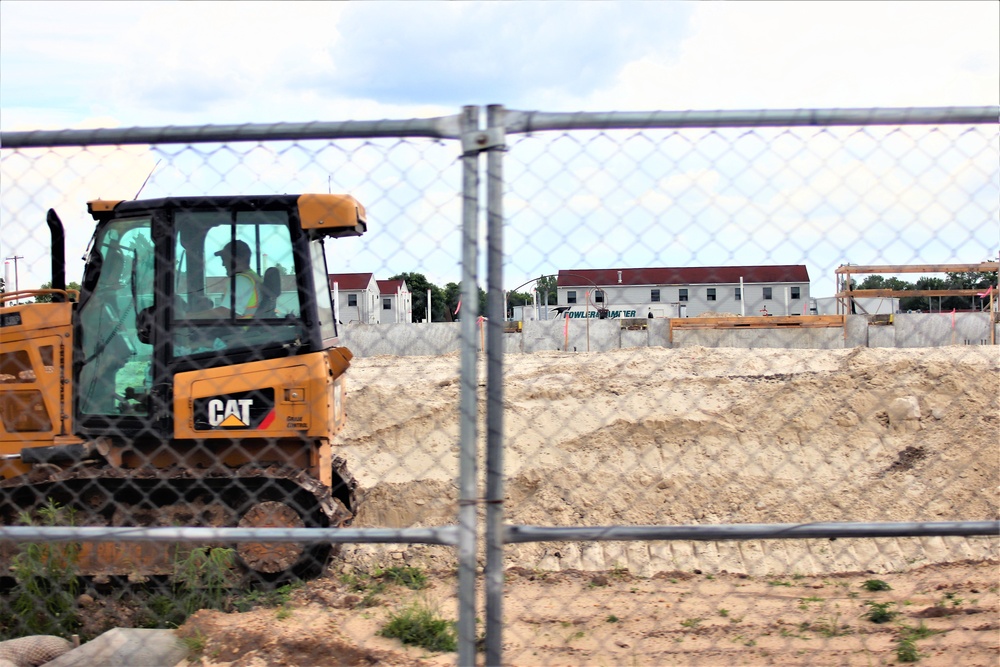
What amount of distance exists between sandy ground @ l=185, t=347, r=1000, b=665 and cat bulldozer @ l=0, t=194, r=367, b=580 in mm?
954

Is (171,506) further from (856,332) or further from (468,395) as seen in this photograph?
(856,332)

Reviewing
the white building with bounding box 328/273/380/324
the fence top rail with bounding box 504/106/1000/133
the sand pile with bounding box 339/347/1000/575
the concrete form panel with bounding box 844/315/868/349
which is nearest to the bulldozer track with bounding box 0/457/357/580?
the white building with bounding box 328/273/380/324

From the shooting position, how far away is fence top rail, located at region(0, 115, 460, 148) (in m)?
2.22

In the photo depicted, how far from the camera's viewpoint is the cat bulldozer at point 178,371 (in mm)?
5270

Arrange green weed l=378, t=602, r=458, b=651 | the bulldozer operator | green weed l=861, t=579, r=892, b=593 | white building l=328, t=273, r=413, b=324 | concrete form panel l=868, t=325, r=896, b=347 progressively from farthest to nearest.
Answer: concrete form panel l=868, t=325, r=896, b=347 → green weed l=861, t=579, r=892, b=593 → the bulldozer operator → green weed l=378, t=602, r=458, b=651 → white building l=328, t=273, r=413, b=324

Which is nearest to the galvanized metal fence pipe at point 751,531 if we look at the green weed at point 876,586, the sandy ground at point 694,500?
the sandy ground at point 694,500

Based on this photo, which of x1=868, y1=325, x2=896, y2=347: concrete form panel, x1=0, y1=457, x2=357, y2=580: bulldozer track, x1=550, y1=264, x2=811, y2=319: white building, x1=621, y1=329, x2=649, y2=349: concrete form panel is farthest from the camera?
x1=621, y1=329, x2=649, y2=349: concrete form panel

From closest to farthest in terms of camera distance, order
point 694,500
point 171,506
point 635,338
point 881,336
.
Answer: point 171,506 < point 694,500 < point 881,336 < point 635,338

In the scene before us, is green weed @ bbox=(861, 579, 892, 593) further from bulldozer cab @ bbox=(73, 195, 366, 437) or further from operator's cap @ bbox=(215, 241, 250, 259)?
operator's cap @ bbox=(215, 241, 250, 259)

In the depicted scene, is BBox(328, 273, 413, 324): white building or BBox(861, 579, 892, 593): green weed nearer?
BBox(328, 273, 413, 324): white building

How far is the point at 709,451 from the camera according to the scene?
10.5m

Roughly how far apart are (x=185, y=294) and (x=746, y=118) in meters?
4.00

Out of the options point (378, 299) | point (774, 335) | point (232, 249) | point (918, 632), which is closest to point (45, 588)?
point (232, 249)

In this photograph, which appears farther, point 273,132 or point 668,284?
point 668,284
